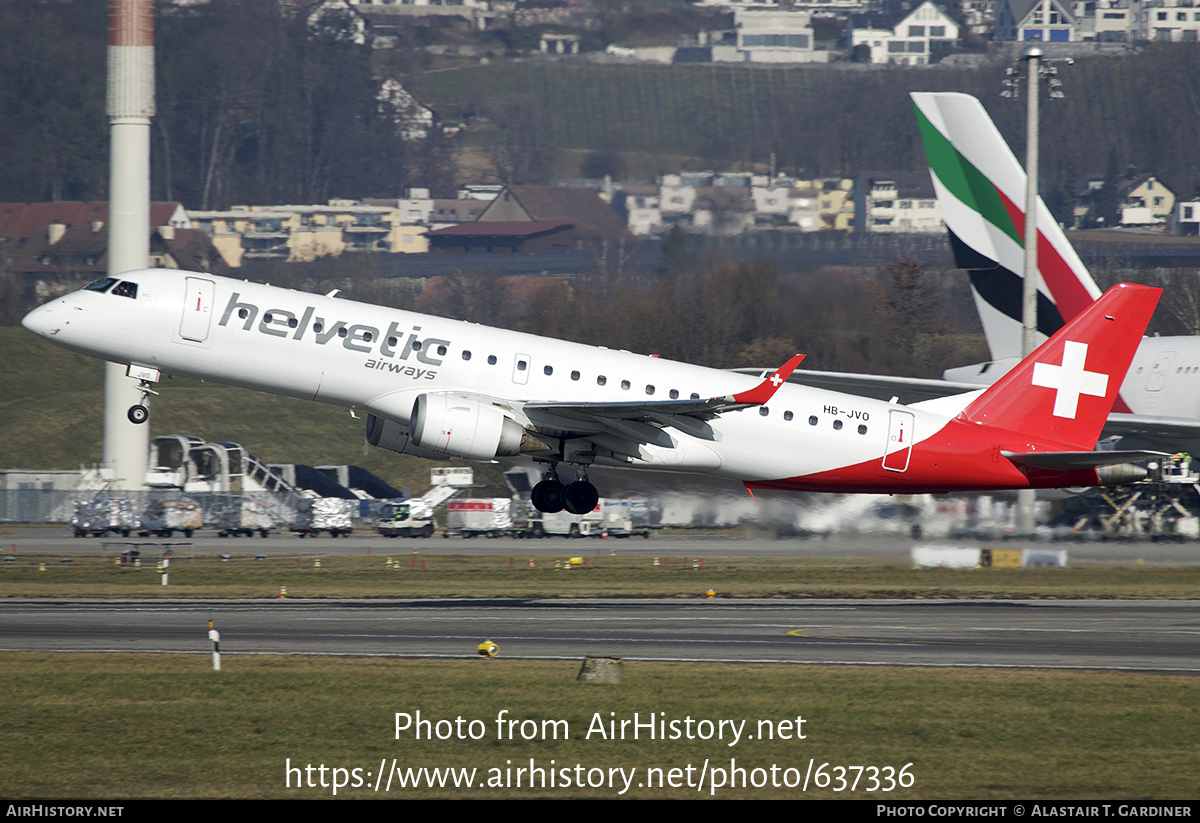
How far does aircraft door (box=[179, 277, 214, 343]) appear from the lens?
106 ft

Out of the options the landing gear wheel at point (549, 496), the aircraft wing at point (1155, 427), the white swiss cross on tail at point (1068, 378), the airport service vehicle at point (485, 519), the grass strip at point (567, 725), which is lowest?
the airport service vehicle at point (485, 519)

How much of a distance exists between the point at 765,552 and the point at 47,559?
2868cm

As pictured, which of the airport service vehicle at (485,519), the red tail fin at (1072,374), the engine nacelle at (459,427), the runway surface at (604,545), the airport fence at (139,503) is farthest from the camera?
the airport fence at (139,503)

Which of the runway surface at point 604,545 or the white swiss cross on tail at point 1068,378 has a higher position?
the white swiss cross on tail at point 1068,378

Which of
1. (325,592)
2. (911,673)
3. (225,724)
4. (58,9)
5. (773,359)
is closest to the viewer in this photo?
(225,724)

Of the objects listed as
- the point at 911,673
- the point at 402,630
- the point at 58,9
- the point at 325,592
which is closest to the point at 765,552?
the point at 325,592

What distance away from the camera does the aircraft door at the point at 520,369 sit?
110 feet

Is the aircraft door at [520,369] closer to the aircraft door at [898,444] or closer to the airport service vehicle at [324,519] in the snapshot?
the aircraft door at [898,444]

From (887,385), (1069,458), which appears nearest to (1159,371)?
(887,385)

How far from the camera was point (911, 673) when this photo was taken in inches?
1020

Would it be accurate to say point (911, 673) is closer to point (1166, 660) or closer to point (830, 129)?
point (1166, 660)

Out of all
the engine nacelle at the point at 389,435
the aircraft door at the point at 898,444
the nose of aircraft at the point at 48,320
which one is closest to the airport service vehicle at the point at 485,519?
the engine nacelle at the point at 389,435

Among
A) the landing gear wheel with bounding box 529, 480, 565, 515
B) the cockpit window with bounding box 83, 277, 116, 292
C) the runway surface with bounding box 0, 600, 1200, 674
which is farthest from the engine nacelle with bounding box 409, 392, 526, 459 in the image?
the cockpit window with bounding box 83, 277, 116, 292

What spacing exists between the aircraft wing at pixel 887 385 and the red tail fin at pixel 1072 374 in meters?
6.48
